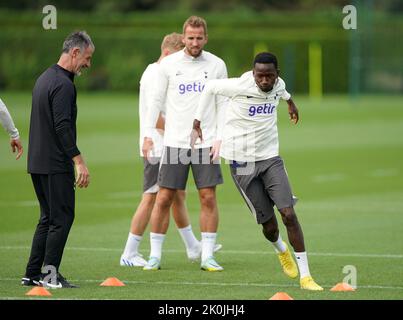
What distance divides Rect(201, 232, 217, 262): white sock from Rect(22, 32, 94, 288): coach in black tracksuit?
203 centimetres

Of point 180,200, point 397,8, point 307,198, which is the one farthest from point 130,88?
point 180,200

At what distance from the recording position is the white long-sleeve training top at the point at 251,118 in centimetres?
1180

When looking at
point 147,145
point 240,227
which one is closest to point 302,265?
point 147,145

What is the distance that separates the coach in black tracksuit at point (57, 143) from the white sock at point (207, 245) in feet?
6.65

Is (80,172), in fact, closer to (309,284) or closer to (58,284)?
(58,284)

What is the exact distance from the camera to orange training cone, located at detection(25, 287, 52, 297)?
10.6 m

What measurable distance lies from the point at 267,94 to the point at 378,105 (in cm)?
3698

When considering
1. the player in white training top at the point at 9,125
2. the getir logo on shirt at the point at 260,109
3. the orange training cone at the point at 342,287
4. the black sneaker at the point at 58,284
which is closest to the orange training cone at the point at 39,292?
the black sneaker at the point at 58,284

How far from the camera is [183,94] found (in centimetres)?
1286

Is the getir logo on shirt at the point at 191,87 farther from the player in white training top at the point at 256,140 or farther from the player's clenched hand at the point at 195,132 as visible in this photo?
the player's clenched hand at the point at 195,132

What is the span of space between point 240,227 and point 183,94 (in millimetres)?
4144

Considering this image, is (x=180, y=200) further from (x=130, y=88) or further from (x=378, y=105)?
(x=130, y=88)

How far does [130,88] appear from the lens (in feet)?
191

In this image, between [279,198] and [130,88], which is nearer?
[279,198]
